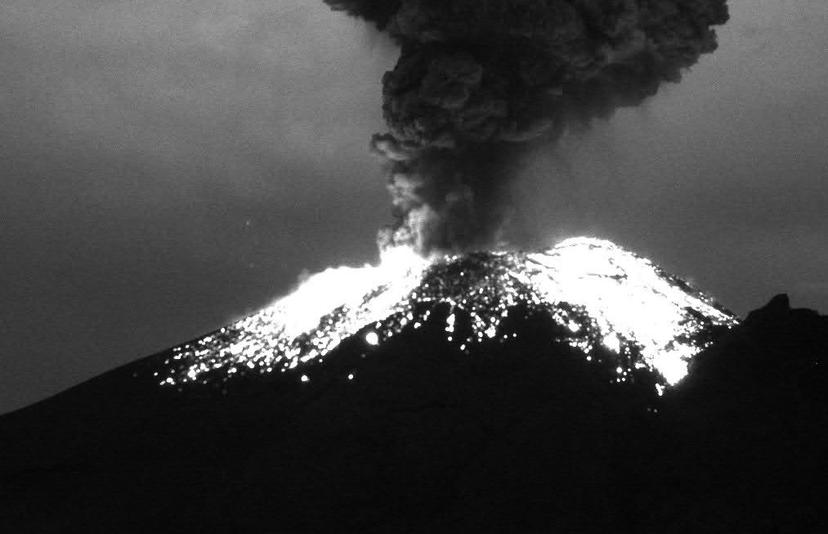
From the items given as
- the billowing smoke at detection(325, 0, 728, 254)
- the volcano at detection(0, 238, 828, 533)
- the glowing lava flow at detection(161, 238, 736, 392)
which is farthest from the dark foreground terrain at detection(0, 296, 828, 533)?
the billowing smoke at detection(325, 0, 728, 254)

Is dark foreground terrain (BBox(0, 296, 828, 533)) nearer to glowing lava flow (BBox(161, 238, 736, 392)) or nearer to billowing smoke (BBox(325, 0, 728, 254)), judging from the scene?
glowing lava flow (BBox(161, 238, 736, 392))

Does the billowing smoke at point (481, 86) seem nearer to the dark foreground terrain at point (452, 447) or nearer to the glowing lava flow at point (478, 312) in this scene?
the glowing lava flow at point (478, 312)

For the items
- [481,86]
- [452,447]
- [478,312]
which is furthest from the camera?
[481,86]

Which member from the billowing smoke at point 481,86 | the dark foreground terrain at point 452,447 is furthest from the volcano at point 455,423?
the billowing smoke at point 481,86

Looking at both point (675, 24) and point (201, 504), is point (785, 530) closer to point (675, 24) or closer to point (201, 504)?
point (201, 504)

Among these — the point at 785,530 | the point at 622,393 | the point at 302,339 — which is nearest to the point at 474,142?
the point at 302,339

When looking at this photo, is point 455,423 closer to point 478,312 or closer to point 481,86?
point 478,312

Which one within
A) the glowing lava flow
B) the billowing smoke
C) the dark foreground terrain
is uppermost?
the billowing smoke

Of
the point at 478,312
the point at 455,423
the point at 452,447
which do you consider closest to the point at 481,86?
the point at 478,312
